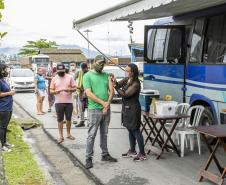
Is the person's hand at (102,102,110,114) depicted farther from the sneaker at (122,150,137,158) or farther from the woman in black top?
the sneaker at (122,150,137,158)

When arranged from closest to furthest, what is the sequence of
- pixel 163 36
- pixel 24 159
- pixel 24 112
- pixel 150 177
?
pixel 150 177 → pixel 24 159 → pixel 163 36 → pixel 24 112

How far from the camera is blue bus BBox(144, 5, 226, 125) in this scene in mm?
9219

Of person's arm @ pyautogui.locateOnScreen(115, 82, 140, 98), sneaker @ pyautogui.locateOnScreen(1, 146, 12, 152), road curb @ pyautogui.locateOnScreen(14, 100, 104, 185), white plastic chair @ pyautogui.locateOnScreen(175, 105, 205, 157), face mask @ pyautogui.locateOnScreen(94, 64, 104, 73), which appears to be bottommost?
road curb @ pyautogui.locateOnScreen(14, 100, 104, 185)

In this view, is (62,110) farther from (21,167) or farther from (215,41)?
(215,41)

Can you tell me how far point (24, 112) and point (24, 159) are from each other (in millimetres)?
8675

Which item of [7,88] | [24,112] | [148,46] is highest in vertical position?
[148,46]

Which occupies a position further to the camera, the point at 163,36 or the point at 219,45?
the point at 163,36

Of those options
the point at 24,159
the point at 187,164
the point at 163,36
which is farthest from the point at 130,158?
the point at 163,36

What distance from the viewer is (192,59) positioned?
10414mm

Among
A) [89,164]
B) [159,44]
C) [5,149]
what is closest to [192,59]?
[159,44]

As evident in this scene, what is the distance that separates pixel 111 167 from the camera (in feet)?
25.9

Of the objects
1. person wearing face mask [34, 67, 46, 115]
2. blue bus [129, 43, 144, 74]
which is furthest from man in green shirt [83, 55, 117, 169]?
blue bus [129, 43, 144, 74]

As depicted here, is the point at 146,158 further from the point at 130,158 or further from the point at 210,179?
the point at 210,179

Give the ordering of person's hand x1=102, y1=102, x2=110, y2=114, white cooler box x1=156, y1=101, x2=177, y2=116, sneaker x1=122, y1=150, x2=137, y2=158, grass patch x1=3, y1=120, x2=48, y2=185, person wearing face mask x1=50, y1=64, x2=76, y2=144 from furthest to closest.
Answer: person wearing face mask x1=50, y1=64, x2=76, y2=144 → sneaker x1=122, y1=150, x2=137, y2=158 → white cooler box x1=156, y1=101, x2=177, y2=116 → person's hand x1=102, y1=102, x2=110, y2=114 → grass patch x1=3, y1=120, x2=48, y2=185
